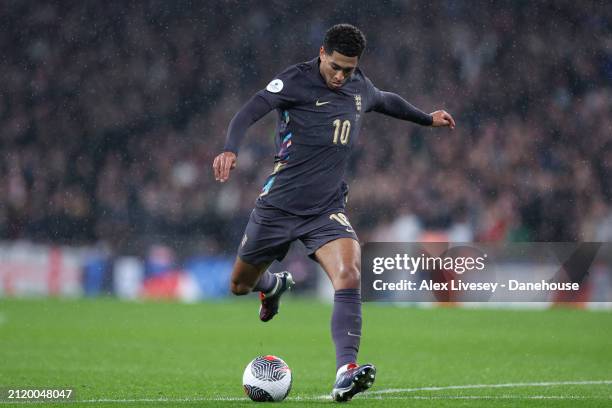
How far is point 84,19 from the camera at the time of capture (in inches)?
897

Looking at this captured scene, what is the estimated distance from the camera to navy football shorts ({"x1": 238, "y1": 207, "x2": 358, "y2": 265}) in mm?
5758

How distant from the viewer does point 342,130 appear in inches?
229

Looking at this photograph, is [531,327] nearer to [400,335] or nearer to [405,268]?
[400,335]

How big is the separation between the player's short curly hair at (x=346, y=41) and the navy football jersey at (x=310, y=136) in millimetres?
311

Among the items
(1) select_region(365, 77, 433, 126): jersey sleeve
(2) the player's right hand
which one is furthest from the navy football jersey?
(2) the player's right hand

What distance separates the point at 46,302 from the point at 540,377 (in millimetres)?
10451

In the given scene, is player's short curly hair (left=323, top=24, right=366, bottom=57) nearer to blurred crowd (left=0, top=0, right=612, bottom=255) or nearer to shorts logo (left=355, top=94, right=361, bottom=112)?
shorts logo (left=355, top=94, right=361, bottom=112)

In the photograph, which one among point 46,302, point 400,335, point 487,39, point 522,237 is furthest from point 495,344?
point 487,39

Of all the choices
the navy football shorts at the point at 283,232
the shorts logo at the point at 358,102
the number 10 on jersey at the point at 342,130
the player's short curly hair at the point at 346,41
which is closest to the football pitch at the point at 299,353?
the navy football shorts at the point at 283,232

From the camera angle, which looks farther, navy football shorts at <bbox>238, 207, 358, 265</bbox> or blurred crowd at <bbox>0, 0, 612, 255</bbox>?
blurred crowd at <bbox>0, 0, 612, 255</bbox>

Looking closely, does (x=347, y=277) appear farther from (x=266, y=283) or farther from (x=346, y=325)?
(x=266, y=283)

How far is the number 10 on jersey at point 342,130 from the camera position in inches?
228

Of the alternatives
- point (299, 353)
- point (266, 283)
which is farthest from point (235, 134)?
point (299, 353)

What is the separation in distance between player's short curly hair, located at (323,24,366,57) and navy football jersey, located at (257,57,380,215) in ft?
1.02
